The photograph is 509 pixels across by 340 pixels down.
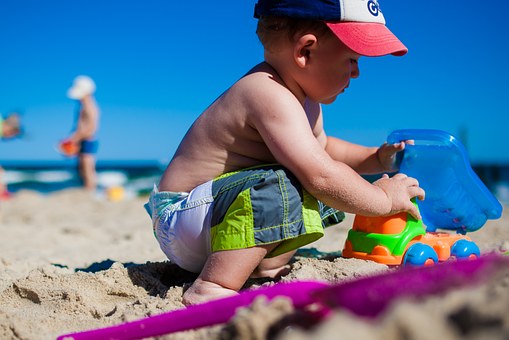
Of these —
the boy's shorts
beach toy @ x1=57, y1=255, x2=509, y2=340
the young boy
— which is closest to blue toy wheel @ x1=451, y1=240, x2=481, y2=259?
the young boy

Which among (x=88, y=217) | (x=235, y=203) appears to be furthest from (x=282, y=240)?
(x=88, y=217)

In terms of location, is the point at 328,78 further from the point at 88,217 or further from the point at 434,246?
the point at 88,217

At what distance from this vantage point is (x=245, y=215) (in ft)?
5.42

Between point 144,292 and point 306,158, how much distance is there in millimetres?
746

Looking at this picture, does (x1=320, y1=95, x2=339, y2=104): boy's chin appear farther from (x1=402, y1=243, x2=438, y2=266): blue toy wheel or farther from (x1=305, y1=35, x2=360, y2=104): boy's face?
(x1=402, y1=243, x2=438, y2=266): blue toy wheel

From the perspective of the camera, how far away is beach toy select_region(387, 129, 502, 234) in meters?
2.08

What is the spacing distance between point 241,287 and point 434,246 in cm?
74

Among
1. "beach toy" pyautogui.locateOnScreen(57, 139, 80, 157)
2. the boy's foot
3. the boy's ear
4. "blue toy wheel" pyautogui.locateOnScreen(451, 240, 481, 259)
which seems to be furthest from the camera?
"beach toy" pyautogui.locateOnScreen(57, 139, 80, 157)

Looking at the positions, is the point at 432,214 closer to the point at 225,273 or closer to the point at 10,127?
the point at 225,273

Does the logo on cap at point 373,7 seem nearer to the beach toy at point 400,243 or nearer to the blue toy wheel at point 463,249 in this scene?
the beach toy at point 400,243

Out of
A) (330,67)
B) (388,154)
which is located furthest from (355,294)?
(388,154)

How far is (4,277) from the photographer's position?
86.0 inches

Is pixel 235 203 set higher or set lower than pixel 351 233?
higher

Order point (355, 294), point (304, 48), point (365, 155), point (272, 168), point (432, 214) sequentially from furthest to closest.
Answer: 1. point (365, 155)
2. point (432, 214)
3. point (304, 48)
4. point (272, 168)
5. point (355, 294)
